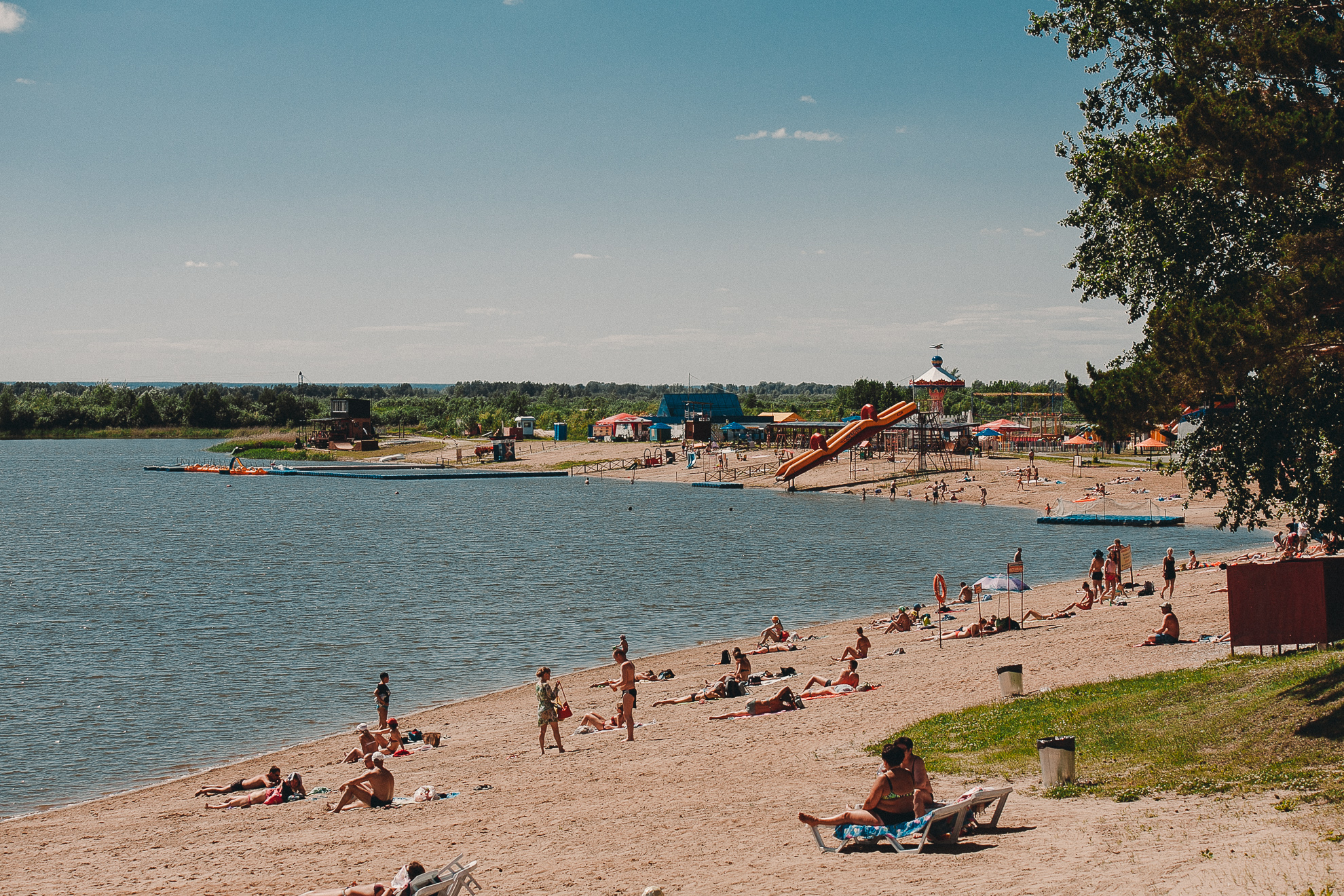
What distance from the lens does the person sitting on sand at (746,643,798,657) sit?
24781 millimetres

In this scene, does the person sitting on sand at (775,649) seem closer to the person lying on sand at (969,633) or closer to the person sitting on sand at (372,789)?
the person lying on sand at (969,633)

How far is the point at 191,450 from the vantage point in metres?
158

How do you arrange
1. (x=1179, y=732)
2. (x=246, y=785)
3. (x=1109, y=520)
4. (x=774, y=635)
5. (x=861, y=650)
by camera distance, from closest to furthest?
(x=1179, y=732), (x=246, y=785), (x=861, y=650), (x=774, y=635), (x=1109, y=520)

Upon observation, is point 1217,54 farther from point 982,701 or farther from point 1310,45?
point 982,701

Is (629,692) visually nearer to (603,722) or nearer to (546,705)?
(546,705)

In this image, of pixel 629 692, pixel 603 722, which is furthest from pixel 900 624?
pixel 629 692

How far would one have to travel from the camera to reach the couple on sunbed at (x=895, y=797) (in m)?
9.88

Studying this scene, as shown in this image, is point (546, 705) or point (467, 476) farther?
point (467, 476)

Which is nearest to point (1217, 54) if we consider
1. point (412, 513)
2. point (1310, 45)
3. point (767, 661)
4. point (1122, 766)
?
point (1310, 45)

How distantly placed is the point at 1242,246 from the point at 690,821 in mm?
10600

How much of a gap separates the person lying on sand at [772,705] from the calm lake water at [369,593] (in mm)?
7892

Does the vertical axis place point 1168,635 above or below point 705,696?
above

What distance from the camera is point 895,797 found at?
990 cm

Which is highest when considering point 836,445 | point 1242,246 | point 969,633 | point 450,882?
point 1242,246
